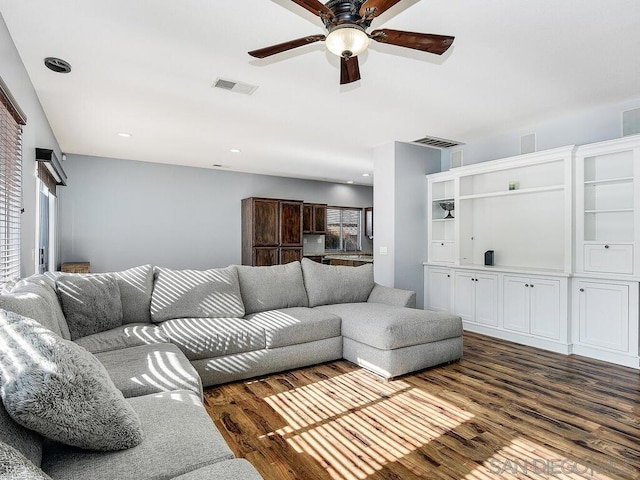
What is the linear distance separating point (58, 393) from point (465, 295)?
15.4 ft

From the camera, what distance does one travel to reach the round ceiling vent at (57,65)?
2848 mm

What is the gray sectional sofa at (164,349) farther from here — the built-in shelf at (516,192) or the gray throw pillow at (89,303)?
the built-in shelf at (516,192)

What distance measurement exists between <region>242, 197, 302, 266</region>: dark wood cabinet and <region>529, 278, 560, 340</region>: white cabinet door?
14.4ft

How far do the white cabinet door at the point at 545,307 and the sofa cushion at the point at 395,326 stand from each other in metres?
1.20

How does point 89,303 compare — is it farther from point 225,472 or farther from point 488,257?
point 488,257

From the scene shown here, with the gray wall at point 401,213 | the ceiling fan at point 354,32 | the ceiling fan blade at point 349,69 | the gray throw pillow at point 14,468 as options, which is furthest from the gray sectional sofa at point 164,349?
the ceiling fan blade at point 349,69

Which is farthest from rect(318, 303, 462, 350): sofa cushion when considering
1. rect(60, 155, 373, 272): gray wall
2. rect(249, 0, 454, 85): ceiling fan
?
rect(60, 155, 373, 272): gray wall

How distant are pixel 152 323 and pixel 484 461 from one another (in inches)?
106

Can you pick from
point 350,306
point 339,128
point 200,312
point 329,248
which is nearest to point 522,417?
point 350,306

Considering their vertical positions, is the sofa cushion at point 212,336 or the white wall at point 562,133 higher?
the white wall at point 562,133

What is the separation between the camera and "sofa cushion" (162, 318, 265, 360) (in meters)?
2.98

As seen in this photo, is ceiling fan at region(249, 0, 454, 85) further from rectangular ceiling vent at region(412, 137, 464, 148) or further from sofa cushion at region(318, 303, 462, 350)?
rectangular ceiling vent at region(412, 137, 464, 148)

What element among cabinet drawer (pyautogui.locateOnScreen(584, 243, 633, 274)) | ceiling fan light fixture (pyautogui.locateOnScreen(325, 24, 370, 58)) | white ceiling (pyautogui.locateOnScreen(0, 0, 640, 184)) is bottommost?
cabinet drawer (pyautogui.locateOnScreen(584, 243, 633, 274))

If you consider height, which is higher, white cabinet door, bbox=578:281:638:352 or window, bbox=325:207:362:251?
window, bbox=325:207:362:251
